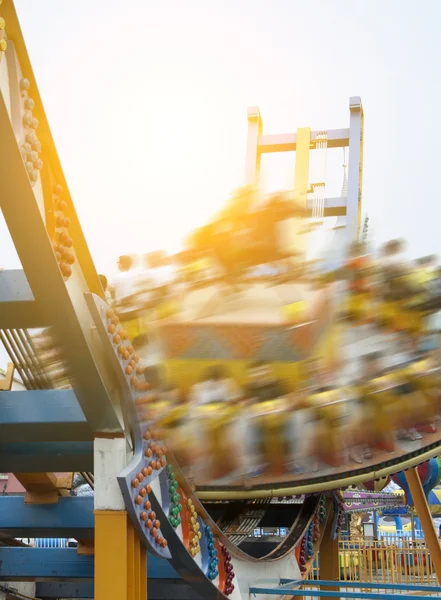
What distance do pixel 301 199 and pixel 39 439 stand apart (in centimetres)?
165

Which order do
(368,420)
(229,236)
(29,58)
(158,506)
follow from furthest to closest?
(368,420) → (158,506) → (229,236) → (29,58)

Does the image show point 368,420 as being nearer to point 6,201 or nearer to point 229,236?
Result: point 229,236

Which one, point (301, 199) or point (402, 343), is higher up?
point (301, 199)

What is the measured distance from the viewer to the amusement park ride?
8.30ft

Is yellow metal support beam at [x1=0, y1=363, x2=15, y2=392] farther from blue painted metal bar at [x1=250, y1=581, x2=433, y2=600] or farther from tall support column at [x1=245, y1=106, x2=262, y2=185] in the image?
tall support column at [x1=245, y1=106, x2=262, y2=185]

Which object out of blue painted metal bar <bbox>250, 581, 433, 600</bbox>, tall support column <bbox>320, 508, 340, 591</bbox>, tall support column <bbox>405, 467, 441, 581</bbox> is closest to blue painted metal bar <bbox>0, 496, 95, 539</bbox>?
blue painted metal bar <bbox>250, 581, 433, 600</bbox>

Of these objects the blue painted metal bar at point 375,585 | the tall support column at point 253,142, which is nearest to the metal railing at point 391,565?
the blue painted metal bar at point 375,585

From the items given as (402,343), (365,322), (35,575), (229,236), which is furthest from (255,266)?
(35,575)

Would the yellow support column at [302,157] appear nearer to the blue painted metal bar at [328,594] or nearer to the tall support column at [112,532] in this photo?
the blue painted metal bar at [328,594]

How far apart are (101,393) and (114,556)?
0.64 metres

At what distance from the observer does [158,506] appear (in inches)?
133

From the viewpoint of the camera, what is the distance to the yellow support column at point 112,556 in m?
3.03

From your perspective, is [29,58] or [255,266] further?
Answer: [255,266]

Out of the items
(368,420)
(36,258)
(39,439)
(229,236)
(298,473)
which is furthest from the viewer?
(298,473)
